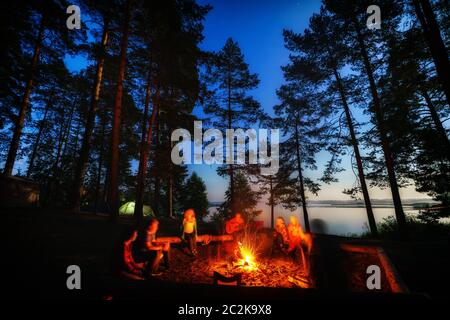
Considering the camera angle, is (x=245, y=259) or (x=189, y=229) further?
(x=189, y=229)

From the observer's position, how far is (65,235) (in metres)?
7.09

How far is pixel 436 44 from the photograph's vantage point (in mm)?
6500

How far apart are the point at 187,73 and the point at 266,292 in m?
14.1

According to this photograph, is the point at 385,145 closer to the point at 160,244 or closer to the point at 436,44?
the point at 436,44

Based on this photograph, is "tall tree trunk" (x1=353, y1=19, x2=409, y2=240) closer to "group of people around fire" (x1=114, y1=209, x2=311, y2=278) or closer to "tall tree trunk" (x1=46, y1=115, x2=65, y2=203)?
"group of people around fire" (x1=114, y1=209, x2=311, y2=278)

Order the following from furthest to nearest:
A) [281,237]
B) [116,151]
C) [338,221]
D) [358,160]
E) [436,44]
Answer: [338,221] < [358,160] < [116,151] < [281,237] < [436,44]

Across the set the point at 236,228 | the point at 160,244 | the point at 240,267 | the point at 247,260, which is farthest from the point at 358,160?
the point at 160,244

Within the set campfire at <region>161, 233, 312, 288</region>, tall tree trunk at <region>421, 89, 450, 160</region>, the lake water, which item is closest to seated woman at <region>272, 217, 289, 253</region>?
campfire at <region>161, 233, 312, 288</region>

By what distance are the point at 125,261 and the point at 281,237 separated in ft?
18.8

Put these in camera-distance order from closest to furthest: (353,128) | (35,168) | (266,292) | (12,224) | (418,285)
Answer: (266,292), (418,285), (12,224), (353,128), (35,168)

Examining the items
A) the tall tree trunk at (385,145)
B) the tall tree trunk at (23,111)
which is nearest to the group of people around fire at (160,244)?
the tall tree trunk at (385,145)

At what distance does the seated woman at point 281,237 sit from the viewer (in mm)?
7879

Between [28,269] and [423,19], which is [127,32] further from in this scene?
[423,19]
